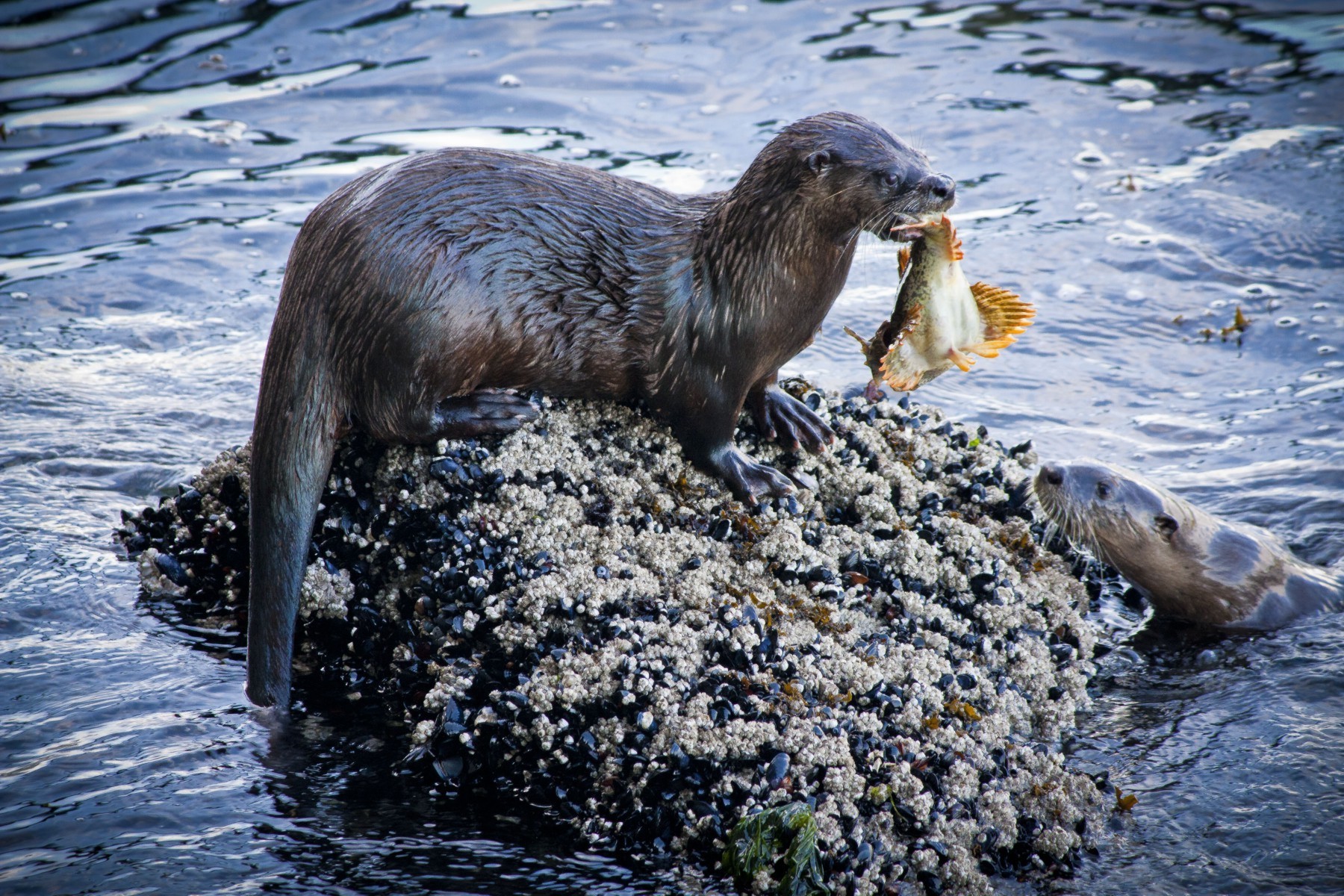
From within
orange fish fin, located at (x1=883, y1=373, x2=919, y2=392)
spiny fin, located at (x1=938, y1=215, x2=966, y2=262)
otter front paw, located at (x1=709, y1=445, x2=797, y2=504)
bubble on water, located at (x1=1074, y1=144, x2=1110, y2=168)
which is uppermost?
spiny fin, located at (x1=938, y1=215, x2=966, y2=262)

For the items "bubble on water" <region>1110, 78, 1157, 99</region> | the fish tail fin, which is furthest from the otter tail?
"bubble on water" <region>1110, 78, 1157, 99</region>

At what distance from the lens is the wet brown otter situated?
11.4 ft

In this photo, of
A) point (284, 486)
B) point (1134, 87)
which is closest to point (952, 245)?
point (284, 486)

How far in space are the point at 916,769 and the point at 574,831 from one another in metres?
0.94

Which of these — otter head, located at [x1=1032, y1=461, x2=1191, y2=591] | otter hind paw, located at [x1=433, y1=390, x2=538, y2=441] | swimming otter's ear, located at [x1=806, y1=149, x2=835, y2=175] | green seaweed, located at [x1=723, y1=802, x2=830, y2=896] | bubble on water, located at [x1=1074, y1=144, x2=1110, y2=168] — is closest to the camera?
green seaweed, located at [x1=723, y1=802, x2=830, y2=896]

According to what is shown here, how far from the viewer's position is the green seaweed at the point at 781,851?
9.61 ft

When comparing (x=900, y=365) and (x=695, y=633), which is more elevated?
(x=900, y=365)

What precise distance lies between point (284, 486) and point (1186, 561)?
3.55m

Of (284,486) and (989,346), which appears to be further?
(989,346)

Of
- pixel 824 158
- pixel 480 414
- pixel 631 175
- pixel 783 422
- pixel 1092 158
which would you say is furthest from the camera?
pixel 1092 158

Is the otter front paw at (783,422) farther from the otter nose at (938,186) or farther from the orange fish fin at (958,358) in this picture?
the otter nose at (938,186)

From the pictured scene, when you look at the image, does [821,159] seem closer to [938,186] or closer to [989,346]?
[938,186]

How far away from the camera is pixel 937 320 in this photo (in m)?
3.94

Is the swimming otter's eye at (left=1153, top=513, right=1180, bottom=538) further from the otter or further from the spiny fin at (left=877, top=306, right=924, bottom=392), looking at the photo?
the spiny fin at (left=877, top=306, right=924, bottom=392)
